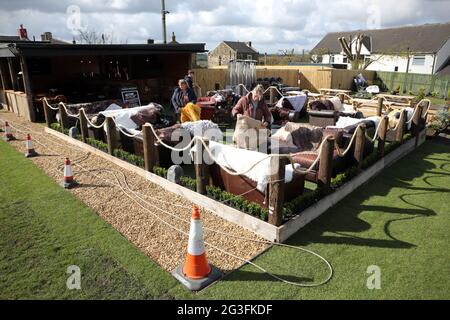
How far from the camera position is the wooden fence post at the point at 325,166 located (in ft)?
17.4

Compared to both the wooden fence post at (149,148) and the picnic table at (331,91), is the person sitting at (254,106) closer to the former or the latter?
the wooden fence post at (149,148)

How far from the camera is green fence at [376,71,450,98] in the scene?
25.4m

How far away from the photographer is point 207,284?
369 cm

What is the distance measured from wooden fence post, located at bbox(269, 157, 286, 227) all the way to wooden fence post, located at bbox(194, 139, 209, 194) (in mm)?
1385

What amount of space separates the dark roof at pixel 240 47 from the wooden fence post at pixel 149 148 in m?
52.0

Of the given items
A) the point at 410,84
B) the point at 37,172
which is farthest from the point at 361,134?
the point at 410,84

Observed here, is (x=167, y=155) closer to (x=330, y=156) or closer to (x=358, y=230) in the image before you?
(x=330, y=156)

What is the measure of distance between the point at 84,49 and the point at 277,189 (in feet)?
40.6

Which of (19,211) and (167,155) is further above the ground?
(167,155)

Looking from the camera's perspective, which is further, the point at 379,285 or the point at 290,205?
the point at 290,205

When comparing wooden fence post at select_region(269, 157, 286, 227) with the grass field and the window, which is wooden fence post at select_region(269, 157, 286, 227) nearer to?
the grass field

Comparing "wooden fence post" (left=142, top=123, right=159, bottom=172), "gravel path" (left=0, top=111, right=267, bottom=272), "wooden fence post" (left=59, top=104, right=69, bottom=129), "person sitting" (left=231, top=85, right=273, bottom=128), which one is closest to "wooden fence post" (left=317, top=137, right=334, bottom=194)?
"gravel path" (left=0, top=111, right=267, bottom=272)

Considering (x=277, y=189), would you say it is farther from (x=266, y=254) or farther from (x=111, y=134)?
(x=111, y=134)
